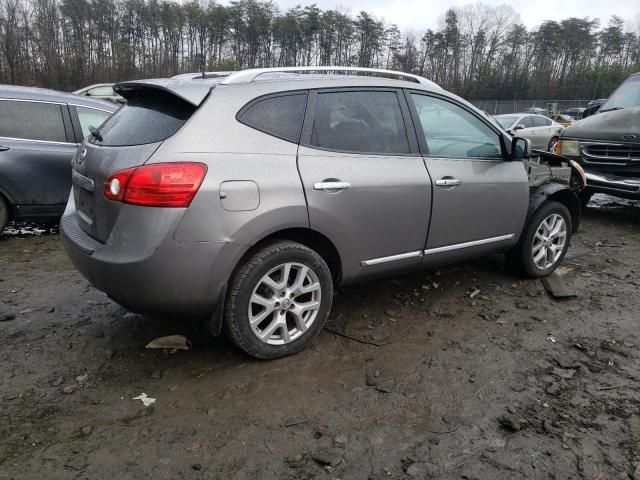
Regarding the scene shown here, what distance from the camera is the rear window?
2.84 m

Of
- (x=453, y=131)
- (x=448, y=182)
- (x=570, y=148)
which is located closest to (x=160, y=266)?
(x=448, y=182)

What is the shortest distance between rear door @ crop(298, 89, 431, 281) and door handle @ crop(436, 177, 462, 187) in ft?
0.45

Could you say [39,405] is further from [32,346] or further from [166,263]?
[166,263]

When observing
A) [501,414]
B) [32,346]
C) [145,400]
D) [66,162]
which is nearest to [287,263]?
[145,400]

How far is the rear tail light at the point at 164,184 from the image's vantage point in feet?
8.57

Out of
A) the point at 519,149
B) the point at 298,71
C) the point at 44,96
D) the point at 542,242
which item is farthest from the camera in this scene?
the point at 44,96

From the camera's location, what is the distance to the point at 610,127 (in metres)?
7.43

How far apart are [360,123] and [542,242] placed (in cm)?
233

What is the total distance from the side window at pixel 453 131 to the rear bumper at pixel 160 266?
71.4 inches

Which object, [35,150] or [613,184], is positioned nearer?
[35,150]

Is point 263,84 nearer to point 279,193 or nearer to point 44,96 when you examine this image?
point 279,193

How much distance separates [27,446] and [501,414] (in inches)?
93.0

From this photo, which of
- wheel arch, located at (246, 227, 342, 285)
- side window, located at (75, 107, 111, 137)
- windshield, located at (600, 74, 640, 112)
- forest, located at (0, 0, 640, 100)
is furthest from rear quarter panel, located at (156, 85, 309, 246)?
forest, located at (0, 0, 640, 100)

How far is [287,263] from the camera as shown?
3.03 metres
